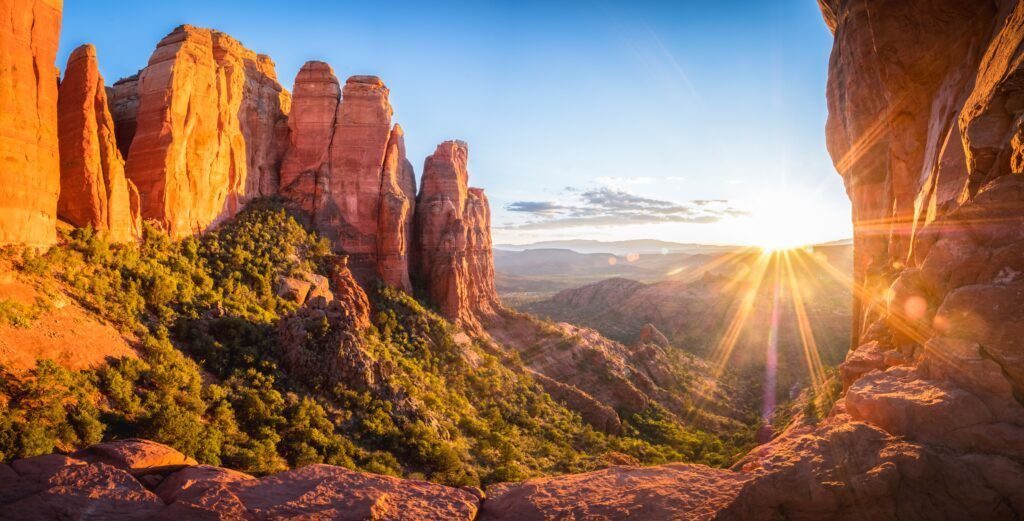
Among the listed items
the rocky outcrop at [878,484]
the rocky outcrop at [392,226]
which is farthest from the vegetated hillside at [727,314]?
the rocky outcrop at [878,484]

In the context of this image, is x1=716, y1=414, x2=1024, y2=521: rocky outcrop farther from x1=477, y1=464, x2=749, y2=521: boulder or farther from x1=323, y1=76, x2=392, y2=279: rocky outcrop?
x1=323, y1=76, x2=392, y2=279: rocky outcrop

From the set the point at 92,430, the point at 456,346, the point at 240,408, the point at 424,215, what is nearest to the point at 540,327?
the point at 456,346

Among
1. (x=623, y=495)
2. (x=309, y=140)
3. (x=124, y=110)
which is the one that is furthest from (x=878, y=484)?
(x=309, y=140)

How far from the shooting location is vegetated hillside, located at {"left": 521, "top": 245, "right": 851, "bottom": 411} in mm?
69312

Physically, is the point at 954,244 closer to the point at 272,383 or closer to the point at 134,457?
the point at 134,457

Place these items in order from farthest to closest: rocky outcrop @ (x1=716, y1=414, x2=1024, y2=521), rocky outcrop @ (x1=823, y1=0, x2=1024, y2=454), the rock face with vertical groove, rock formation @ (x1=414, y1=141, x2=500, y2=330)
Answer: 1. rock formation @ (x1=414, y1=141, x2=500, y2=330)
2. the rock face with vertical groove
3. rocky outcrop @ (x1=823, y1=0, x2=1024, y2=454)
4. rocky outcrop @ (x1=716, y1=414, x2=1024, y2=521)

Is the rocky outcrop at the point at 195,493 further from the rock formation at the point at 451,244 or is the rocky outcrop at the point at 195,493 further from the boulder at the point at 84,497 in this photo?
the rock formation at the point at 451,244

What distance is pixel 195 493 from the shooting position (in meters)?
9.27

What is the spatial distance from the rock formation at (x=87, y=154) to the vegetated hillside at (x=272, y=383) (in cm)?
136

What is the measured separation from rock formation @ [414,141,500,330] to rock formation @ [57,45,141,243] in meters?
30.8

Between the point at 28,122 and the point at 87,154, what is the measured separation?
11.0 feet

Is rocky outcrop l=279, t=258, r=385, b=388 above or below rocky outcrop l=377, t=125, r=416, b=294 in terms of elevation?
below

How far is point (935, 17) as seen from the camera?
13.4 meters

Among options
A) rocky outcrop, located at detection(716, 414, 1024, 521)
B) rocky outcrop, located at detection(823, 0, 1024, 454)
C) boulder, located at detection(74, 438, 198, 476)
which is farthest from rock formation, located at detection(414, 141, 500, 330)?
rocky outcrop, located at detection(716, 414, 1024, 521)
